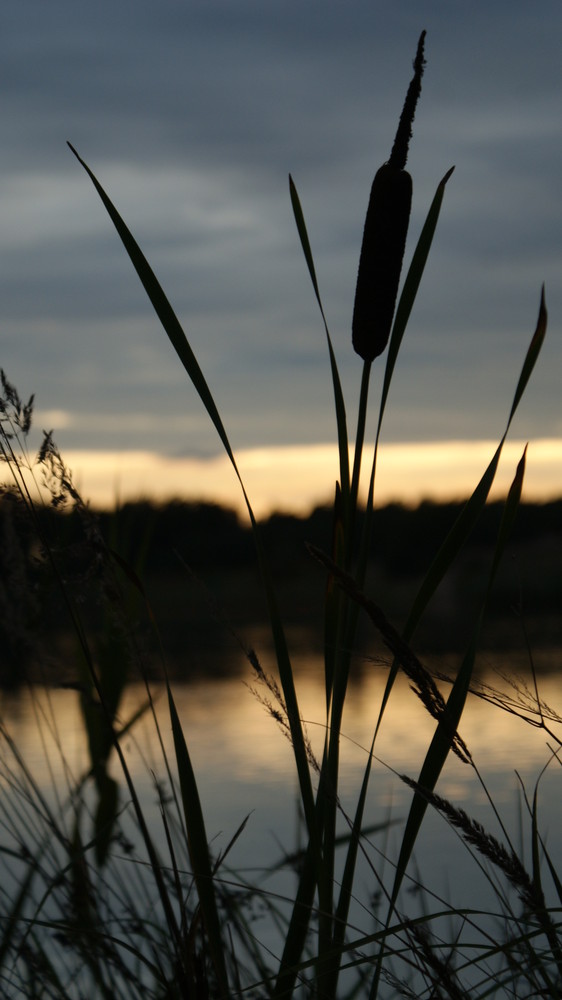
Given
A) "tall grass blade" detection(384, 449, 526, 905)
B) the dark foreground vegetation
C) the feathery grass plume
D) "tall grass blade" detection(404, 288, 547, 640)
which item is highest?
the dark foreground vegetation

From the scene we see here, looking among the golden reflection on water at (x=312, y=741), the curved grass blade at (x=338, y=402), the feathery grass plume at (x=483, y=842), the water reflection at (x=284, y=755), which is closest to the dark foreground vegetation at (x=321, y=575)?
the golden reflection on water at (x=312, y=741)

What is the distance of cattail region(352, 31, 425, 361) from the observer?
2.53 feet

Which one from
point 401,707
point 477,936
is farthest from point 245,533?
point 477,936

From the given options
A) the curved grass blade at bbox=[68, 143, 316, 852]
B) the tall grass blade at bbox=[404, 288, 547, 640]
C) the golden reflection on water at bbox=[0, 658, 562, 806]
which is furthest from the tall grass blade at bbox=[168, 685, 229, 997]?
the golden reflection on water at bbox=[0, 658, 562, 806]

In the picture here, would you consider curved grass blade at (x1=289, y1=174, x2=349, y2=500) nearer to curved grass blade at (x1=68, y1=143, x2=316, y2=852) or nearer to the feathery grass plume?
curved grass blade at (x1=68, y1=143, x2=316, y2=852)

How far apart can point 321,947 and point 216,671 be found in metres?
3.52

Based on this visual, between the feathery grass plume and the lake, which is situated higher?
the lake

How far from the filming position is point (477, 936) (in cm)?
140

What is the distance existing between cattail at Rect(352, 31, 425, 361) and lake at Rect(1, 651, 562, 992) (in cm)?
53

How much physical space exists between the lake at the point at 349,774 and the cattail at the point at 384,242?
53 centimetres

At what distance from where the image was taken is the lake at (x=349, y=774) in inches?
60.2

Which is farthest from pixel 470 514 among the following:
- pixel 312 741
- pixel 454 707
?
pixel 312 741

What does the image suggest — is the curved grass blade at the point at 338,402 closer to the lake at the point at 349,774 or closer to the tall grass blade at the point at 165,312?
the tall grass blade at the point at 165,312

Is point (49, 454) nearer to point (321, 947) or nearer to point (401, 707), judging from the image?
point (321, 947)
